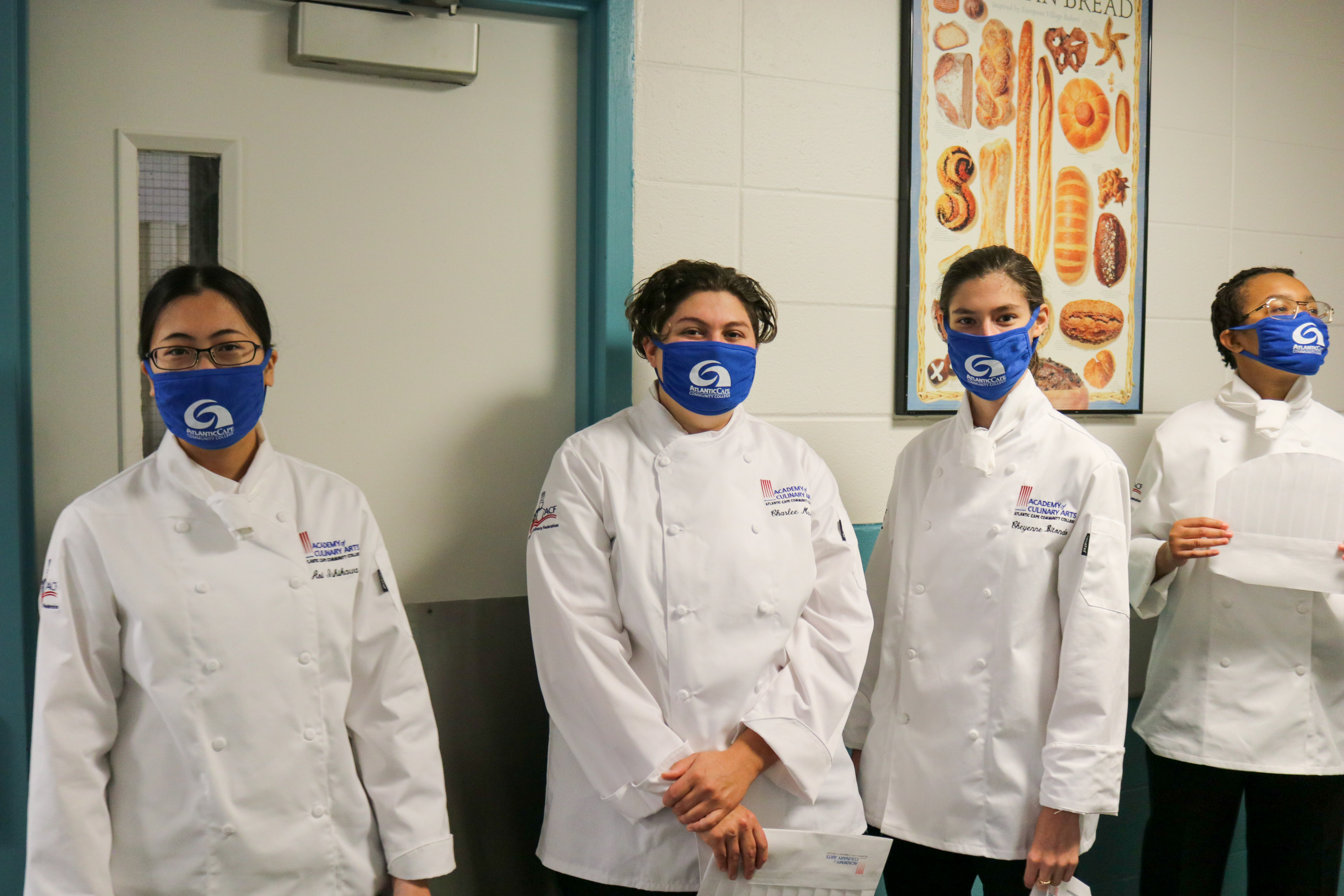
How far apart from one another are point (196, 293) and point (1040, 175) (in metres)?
1.93

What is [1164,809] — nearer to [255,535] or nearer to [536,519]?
[536,519]

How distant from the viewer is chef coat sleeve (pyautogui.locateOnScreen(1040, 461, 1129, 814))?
5.18 feet

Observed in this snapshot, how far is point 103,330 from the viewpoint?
174cm

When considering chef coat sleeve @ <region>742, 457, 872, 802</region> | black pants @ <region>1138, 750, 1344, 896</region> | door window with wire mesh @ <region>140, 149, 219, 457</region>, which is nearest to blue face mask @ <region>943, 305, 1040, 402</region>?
chef coat sleeve @ <region>742, 457, 872, 802</region>

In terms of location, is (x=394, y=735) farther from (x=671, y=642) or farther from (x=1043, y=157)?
(x=1043, y=157)

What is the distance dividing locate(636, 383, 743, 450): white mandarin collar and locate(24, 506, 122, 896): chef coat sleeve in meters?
0.88

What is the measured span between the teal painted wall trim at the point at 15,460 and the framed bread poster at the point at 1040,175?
1.76m

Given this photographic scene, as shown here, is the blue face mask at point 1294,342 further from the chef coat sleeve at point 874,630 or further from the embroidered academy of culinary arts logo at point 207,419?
the embroidered academy of culinary arts logo at point 207,419

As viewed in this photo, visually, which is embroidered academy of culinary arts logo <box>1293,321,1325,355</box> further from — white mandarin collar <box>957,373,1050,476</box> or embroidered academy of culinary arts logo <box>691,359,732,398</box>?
embroidered academy of culinary arts logo <box>691,359,732,398</box>

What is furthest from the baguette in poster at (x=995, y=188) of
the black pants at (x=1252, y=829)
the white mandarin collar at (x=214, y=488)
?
the white mandarin collar at (x=214, y=488)

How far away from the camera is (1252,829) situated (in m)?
2.05

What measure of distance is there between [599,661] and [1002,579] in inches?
28.4

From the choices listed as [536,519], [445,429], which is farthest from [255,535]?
[445,429]

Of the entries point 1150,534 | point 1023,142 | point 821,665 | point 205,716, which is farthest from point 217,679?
point 1023,142
